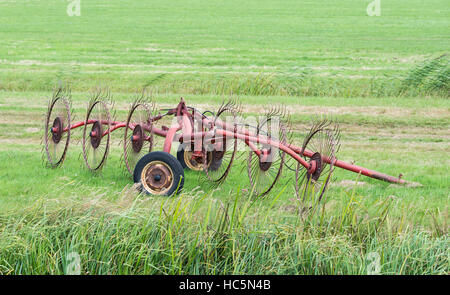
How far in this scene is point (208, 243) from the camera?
645 cm

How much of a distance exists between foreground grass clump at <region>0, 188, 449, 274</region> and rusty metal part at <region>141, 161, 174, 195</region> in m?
1.52

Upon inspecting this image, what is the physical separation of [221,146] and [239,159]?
227cm

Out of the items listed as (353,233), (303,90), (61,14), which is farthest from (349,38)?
(353,233)

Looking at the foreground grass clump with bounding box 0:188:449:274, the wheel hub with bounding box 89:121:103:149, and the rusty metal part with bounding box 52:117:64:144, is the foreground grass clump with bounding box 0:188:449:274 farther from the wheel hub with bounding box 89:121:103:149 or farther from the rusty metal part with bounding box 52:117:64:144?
the rusty metal part with bounding box 52:117:64:144

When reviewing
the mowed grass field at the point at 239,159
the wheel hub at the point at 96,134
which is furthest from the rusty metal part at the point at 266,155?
the wheel hub at the point at 96,134

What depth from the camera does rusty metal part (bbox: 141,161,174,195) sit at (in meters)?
8.58

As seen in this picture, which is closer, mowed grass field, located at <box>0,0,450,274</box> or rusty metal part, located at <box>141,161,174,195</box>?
mowed grass field, located at <box>0,0,450,274</box>

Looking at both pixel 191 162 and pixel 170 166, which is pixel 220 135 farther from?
pixel 191 162

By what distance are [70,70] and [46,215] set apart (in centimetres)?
1427

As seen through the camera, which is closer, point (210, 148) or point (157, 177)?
point (157, 177)

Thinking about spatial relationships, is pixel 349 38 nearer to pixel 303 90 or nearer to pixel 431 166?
pixel 303 90

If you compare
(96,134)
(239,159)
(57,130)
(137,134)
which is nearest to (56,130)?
(57,130)

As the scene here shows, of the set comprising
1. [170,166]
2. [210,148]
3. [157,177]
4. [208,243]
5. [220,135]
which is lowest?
[208,243]

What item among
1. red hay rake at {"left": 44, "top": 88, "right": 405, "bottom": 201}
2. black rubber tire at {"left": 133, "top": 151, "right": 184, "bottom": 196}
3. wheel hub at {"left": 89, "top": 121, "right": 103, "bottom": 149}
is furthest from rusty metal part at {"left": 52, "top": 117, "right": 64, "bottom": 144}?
black rubber tire at {"left": 133, "top": 151, "right": 184, "bottom": 196}
